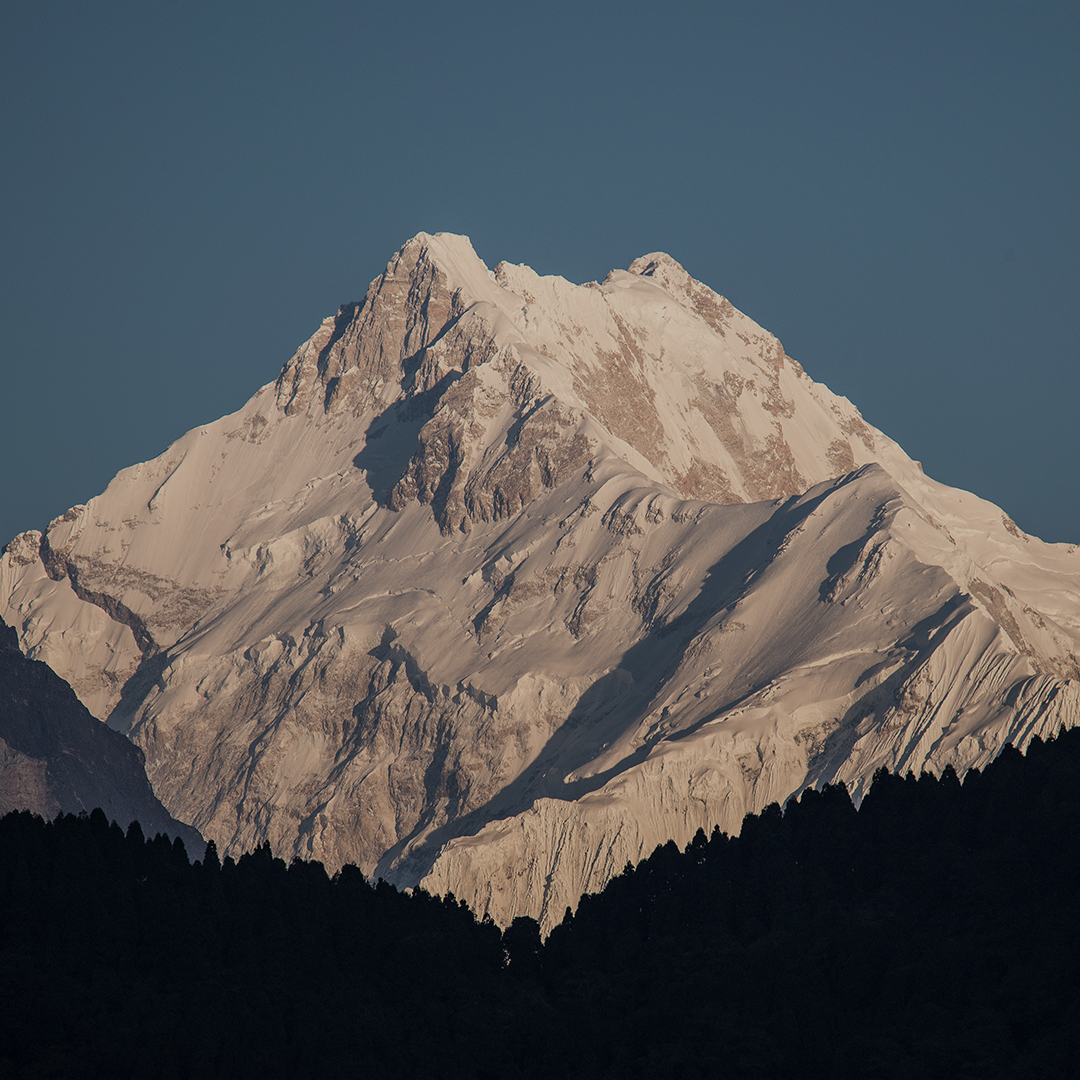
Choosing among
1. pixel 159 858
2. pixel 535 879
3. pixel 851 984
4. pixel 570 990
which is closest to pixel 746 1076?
pixel 851 984

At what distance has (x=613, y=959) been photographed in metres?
117

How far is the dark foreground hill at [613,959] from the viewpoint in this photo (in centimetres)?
9625

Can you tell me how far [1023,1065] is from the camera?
92562 mm

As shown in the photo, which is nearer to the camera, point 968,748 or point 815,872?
point 815,872

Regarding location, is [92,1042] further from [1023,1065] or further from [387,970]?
[1023,1065]

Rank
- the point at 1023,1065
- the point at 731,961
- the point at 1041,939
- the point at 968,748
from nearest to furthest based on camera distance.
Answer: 1. the point at 1023,1065
2. the point at 1041,939
3. the point at 731,961
4. the point at 968,748

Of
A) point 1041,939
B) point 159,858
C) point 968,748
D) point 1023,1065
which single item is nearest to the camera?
point 1023,1065

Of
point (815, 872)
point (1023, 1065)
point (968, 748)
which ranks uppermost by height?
point (968, 748)

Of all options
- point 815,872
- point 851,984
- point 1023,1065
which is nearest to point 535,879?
point 815,872

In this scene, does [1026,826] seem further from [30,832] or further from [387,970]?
[30,832]

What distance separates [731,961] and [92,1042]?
35631 millimetres

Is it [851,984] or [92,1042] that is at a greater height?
[92,1042]

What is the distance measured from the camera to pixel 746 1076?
320 feet

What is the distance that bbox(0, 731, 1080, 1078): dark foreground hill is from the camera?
3789 inches
